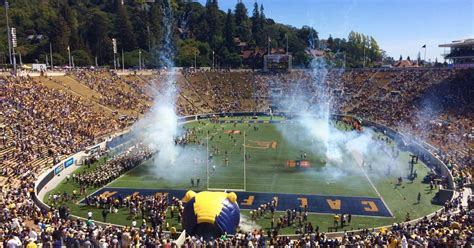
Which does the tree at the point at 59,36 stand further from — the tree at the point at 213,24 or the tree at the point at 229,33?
the tree at the point at 229,33

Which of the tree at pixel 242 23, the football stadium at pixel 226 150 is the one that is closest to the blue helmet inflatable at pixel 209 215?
the football stadium at pixel 226 150

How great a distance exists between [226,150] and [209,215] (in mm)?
24663

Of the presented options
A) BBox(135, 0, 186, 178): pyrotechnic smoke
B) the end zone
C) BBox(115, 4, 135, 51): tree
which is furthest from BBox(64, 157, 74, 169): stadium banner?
BBox(115, 4, 135, 51): tree

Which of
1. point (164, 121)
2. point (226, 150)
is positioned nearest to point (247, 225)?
point (226, 150)

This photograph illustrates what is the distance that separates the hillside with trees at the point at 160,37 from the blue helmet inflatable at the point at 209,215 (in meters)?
72.4

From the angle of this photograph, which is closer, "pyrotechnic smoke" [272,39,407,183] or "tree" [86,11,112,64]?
"pyrotechnic smoke" [272,39,407,183]

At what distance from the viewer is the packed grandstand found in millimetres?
17469

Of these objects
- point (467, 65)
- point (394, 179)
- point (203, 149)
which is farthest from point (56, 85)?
point (467, 65)

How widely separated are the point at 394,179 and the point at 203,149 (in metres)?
17.2

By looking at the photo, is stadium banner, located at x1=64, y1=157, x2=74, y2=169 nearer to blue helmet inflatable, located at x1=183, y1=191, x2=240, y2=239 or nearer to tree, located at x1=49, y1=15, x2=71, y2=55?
blue helmet inflatable, located at x1=183, y1=191, x2=240, y2=239

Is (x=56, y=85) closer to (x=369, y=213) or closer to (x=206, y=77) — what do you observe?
(x=206, y=77)

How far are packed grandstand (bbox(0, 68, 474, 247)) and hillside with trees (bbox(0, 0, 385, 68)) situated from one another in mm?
16573

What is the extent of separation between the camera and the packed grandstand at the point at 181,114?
17.5 metres

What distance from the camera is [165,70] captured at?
79938 millimetres
